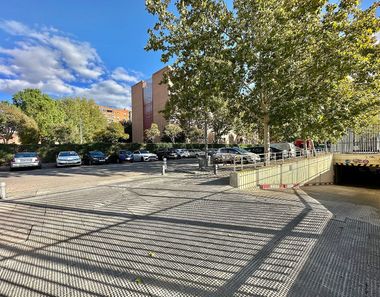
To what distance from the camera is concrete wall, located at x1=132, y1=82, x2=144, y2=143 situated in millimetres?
64125

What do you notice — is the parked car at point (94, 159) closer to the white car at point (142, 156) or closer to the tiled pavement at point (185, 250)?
the white car at point (142, 156)

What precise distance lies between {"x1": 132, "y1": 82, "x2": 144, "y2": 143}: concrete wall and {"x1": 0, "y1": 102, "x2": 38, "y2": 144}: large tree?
2732cm

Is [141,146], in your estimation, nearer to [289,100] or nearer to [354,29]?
[289,100]

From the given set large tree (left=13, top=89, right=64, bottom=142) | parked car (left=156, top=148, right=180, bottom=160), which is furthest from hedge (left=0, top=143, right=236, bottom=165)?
large tree (left=13, top=89, right=64, bottom=142)

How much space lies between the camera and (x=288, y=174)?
47.5 feet

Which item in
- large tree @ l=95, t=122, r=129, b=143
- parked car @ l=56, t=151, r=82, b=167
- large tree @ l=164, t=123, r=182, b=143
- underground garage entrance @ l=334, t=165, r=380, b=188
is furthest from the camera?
large tree @ l=95, t=122, r=129, b=143

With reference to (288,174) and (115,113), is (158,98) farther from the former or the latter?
(115,113)

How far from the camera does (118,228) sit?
527 centimetres

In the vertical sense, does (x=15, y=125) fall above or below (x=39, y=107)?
below

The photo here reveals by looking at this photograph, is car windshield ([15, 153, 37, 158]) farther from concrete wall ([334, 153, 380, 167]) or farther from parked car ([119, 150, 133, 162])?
concrete wall ([334, 153, 380, 167])

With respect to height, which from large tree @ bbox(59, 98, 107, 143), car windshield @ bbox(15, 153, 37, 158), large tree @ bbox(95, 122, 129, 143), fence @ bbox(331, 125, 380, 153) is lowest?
car windshield @ bbox(15, 153, 37, 158)

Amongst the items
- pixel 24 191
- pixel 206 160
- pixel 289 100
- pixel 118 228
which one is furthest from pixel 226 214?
pixel 206 160

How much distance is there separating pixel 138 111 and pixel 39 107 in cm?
2317

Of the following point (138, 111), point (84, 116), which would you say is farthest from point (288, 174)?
point (84, 116)
